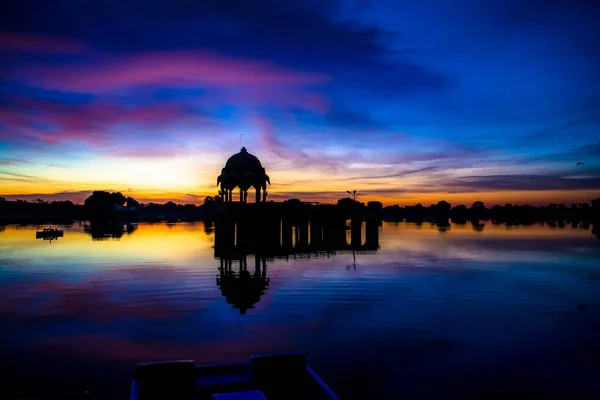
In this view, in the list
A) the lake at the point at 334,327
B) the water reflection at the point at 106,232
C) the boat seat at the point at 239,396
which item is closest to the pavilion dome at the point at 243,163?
the lake at the point at 334,327

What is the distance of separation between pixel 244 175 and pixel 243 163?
145 centimetres

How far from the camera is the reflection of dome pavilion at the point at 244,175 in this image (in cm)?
4934

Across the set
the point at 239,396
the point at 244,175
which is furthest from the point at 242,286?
the point at 244,175

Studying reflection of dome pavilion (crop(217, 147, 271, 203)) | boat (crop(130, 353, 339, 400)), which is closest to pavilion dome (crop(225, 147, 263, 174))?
reflection of dome pavilion (crop(217, 147, 271, 203))

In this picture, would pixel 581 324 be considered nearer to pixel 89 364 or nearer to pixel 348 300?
pixel 348 300

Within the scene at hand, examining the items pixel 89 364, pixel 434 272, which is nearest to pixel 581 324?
pixel 434 272

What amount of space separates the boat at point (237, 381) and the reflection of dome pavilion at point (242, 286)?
29.8ft

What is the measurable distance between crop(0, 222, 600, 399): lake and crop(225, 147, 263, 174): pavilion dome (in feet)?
66.7

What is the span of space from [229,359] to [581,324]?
13.3 metres

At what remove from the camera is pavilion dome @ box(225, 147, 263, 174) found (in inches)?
1950

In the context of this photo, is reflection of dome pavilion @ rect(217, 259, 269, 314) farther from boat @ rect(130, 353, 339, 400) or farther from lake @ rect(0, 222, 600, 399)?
boat @ rect(130, 353, 339, 400)

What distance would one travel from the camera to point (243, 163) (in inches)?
1959

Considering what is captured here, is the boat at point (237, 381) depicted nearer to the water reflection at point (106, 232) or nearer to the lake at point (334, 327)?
the lake at point (334, 327)

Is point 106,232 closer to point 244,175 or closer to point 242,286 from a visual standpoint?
point 244,175
